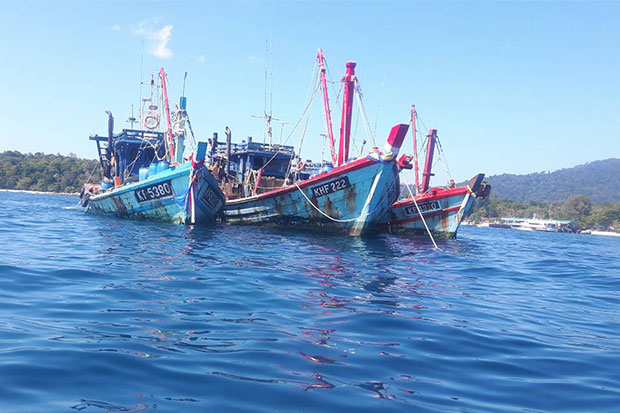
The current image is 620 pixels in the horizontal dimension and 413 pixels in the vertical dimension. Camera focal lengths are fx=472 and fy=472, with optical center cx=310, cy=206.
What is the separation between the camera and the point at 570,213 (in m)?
117

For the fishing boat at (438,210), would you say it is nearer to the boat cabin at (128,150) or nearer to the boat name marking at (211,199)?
the boat name marking at (211,199)

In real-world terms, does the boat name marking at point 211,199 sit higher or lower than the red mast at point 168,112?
lower

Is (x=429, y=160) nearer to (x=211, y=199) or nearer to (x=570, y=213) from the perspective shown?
(x=211, y=199)

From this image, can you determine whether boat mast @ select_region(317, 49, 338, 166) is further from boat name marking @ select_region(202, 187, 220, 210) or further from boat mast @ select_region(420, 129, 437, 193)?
boat mast @ select_region(420, 129, 437, 193)

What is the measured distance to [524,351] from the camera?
5441 mm

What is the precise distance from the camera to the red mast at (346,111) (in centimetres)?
Result: 2122

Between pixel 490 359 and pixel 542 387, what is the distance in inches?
28.9

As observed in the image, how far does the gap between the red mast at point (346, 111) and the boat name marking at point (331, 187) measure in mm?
2513

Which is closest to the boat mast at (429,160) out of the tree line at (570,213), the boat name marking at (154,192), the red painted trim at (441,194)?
the red painted trim at (441,194)

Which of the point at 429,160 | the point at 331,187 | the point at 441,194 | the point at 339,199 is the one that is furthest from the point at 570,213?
the point at 331,187

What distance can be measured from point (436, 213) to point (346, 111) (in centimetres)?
756

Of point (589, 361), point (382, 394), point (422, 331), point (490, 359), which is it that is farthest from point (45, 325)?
point (589, 361)

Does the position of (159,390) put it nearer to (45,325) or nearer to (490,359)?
(45,325)

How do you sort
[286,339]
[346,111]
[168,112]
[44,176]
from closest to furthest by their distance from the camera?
[286,339], [346,111], [168,112], [44,176]
